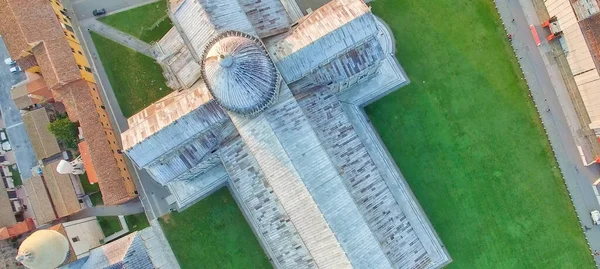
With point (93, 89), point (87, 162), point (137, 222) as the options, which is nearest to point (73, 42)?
point (93, 89)

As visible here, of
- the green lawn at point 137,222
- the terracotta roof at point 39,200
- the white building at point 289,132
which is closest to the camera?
the white building at point 289,132

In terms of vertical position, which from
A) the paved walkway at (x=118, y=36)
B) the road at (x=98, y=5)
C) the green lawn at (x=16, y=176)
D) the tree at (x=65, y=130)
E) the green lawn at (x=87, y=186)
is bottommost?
the green lawn at (x=87, y=186)

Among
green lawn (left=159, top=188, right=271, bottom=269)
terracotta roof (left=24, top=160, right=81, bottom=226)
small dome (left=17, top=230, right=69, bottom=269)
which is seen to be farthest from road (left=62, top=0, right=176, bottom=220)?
small dome (left=17, top=230, right=69, bottom=269)

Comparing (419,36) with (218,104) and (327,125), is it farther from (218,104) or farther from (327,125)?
(218,104)

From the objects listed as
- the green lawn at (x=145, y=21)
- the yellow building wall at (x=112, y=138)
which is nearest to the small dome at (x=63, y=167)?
the yellow building wall at (x=112, y=138)

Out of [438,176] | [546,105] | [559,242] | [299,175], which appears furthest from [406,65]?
[559,242]

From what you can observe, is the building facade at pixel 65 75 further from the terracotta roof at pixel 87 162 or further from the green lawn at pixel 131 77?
the green lawn at pixel 131 77

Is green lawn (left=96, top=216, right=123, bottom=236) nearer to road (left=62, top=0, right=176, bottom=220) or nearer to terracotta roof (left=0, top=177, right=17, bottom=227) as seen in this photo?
road (left=62, top=0, right=176, bottom=220)
